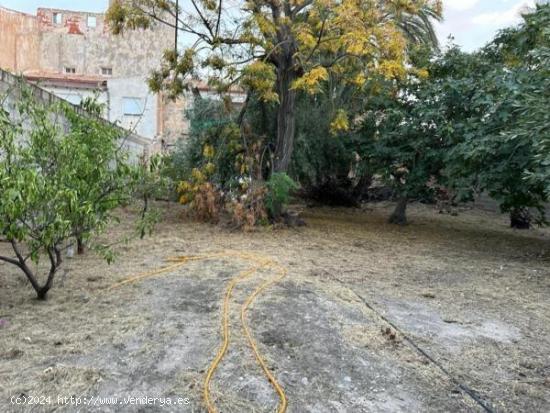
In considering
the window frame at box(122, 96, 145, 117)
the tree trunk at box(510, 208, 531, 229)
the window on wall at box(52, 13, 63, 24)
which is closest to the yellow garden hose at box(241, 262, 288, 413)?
the tree trunk at box(510, 208, 531, 229)

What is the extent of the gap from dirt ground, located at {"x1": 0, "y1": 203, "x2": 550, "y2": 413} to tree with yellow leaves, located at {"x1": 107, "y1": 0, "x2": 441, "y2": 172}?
119 inches

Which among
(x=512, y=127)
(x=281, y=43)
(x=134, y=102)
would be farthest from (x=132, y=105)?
(x=512, y=127)

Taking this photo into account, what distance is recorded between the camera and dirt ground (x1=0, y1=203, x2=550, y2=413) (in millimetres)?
2236

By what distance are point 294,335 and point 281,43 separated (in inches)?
217

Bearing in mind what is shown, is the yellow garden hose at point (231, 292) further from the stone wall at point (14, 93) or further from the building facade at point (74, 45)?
the building facade at point (74, 45)

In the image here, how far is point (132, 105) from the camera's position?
693 inches

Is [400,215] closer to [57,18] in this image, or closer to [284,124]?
[284,124]

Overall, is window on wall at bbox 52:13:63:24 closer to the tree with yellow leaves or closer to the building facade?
the building facade

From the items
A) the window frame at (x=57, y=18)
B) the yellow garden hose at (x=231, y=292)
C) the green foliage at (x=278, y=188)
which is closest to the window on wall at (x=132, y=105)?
the window frame at (x=57, y=18)

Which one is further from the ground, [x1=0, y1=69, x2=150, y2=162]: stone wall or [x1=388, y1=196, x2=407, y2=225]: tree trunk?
[x1=0, y1=69, x2=150, y2=162]: stone wall

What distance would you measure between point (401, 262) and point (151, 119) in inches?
581

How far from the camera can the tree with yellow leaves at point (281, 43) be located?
22.3 ft

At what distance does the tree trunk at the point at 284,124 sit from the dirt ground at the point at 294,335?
9.33ft

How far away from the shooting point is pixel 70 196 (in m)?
2.79
